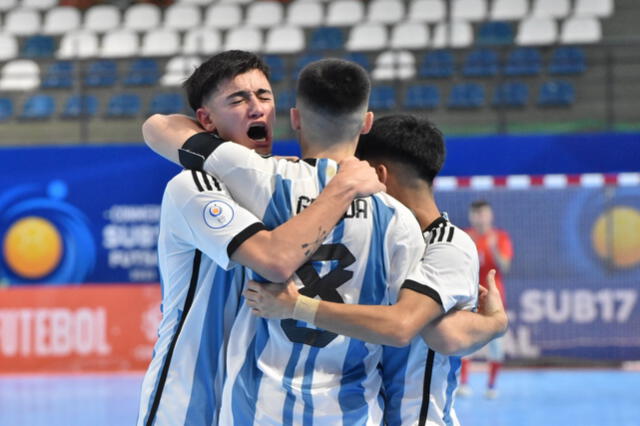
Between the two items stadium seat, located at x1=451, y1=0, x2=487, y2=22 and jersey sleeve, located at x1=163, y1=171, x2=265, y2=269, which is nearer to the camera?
jersey sleeve, located at x1=163, y1=171, x2=265, y2=269

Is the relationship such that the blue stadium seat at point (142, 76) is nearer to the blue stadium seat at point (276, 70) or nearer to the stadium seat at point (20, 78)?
the stadium seat at point (20, 78)

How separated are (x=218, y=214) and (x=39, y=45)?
15841mm

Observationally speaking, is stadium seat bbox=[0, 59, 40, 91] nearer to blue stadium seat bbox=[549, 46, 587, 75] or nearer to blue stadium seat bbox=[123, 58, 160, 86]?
blue stadium seat bbox=[123, 58, 160, 86]

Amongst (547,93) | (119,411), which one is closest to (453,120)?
(547,93)

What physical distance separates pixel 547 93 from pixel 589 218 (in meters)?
2.56

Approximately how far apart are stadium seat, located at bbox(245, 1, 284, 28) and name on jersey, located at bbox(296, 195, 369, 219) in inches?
581

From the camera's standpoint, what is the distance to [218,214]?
Answer: 284 cm

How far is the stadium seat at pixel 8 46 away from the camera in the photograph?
56.5ft

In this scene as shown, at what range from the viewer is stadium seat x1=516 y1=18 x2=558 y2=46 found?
15.9 metres

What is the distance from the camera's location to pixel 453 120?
1432 centimetres

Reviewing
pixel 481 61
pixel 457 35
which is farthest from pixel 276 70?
pixel 457 35

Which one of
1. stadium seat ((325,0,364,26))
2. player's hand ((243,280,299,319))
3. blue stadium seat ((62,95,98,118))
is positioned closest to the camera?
player's hand ((243,280,299,319))

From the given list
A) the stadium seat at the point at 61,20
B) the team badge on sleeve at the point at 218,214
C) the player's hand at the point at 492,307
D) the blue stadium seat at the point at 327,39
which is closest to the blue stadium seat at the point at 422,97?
the blue stadium seat at the point at 327,39

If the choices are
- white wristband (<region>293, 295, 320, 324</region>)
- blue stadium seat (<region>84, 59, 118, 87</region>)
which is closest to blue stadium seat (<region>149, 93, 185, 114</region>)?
blue stadium seat (<region>84, 59, 118, 87</region>)
